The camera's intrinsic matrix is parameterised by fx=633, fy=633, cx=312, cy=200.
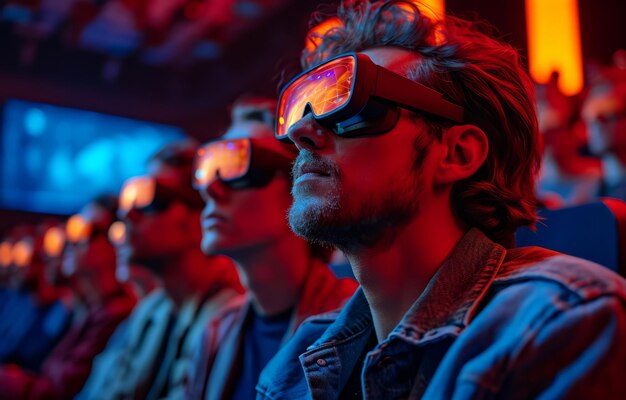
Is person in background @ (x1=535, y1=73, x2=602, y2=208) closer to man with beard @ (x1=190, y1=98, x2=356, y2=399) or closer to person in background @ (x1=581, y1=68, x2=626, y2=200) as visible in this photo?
person in background @ (x1=581, y1=68, x2=626, y2=200)

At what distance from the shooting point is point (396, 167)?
1.21 metres

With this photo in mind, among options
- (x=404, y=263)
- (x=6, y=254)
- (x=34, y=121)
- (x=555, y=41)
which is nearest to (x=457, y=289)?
(x=404, y=263)

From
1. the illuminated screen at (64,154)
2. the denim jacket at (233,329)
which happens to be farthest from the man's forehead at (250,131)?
the illuminated screen at (64,154)

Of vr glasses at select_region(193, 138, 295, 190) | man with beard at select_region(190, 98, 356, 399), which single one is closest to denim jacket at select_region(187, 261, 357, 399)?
man with beard at select_region(190, 98, 356, 399)

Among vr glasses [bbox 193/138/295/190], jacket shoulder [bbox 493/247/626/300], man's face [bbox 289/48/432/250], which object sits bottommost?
jacket shoulder [bbox 493/247/626/300]

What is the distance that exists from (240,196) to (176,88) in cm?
654

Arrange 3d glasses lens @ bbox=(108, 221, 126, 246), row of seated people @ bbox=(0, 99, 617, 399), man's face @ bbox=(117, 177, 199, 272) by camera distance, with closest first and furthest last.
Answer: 1. row of seated people @ bbox=(0, 99, 617, 399)
2. man's face @ bbox=(117, 177, 199, 272)
3. 3d glasses lens @ bbox=(108, 221, 126, 246)

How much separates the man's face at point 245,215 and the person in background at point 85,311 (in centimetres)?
198

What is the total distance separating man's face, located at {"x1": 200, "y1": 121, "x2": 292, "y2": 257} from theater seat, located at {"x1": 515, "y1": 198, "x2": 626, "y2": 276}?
0.86m

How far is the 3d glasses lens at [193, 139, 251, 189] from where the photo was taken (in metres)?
2.12

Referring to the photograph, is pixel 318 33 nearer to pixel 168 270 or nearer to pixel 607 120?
pixel 168 270

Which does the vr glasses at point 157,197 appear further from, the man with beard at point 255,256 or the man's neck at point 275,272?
the man's neck at point 275,272

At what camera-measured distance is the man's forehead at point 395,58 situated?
51.9 inches

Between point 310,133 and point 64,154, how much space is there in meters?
7.47
